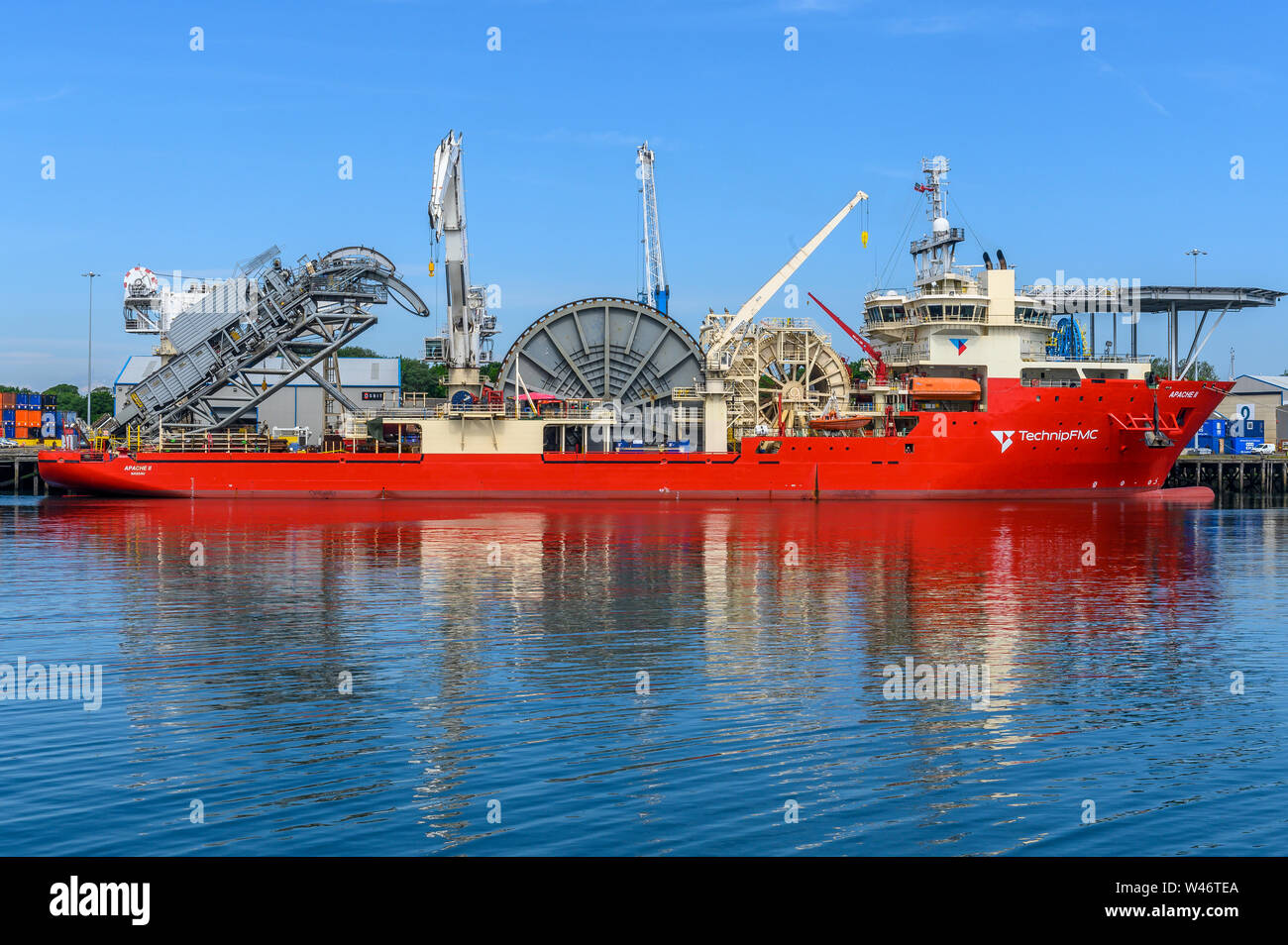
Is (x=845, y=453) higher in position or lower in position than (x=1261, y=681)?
higher

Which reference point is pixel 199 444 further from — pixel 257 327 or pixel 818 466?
pixel 818 466

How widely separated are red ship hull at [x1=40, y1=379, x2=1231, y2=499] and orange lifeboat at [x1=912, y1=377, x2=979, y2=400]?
111 cm

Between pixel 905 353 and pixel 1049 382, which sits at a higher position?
pixel 905 353

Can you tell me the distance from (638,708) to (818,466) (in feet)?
154

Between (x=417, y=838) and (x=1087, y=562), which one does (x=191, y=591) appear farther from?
(x=1087, y=562)

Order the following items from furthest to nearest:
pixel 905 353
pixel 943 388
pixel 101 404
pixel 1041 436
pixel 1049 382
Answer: pixel 101 404
pixel 905 353
pixel 1049 382
pixel 943 388
pixel 1041 436

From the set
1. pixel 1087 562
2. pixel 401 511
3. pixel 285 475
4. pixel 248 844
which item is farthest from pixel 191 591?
pixel 285 475

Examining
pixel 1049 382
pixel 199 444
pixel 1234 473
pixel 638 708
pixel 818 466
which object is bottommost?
pixel 638 708

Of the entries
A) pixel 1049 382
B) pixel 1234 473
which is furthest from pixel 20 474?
pixel 1234 473

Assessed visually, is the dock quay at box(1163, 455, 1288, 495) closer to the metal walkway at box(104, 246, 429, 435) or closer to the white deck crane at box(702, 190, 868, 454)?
the white deck crane at box(702, 190, 868, 454)

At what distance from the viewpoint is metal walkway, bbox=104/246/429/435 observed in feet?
205

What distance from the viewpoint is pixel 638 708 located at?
15.4 meters

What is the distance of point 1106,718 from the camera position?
1523 centimetres
